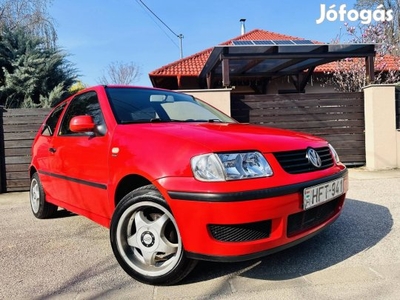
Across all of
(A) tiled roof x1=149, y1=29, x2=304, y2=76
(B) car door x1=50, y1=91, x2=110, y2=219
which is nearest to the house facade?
(A) tiled roof x1=149, y1=29, x2=304, y2=76

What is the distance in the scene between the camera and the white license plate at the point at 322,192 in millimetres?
2434

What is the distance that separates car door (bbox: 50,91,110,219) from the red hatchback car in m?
0.02

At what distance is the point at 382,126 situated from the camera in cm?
722

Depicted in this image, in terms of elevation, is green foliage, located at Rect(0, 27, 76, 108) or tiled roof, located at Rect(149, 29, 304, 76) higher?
tiled roof, located at Rect(149, 29, 304, 76)

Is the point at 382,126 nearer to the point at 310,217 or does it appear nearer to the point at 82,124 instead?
the point at 310,217

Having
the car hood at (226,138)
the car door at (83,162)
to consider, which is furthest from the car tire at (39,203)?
the car hood at (226,138)

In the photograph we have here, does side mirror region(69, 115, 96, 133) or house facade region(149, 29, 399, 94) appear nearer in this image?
side mirror region(69, 115, 96, 133)

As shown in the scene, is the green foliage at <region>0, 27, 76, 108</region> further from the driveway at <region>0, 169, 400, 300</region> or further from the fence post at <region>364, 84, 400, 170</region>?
the fence post at <region>364, 84, 400, 170</region>

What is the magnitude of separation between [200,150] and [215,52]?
6.43 m

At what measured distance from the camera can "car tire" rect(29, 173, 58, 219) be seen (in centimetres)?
443

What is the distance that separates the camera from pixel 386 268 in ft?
8.69

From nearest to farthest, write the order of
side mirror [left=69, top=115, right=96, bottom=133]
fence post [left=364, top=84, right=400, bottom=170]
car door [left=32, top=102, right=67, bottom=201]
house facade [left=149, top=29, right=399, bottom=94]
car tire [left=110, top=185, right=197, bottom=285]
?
car tire [left=110, top=185, right=197, bottom=285]
side mirror [left=69, top=115, right=96, bottom=133]
car door [left=32, top=102, right=67, bottom=201]
fence post [left=364, top=84, right=400, bottom=170]
house facade [left=149, top=29, right=399, bottom=94]

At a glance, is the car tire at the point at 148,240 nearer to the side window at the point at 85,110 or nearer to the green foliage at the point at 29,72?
the side window at the point at 85,110

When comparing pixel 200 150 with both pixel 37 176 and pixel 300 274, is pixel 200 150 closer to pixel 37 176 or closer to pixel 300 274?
pixel 300 274
